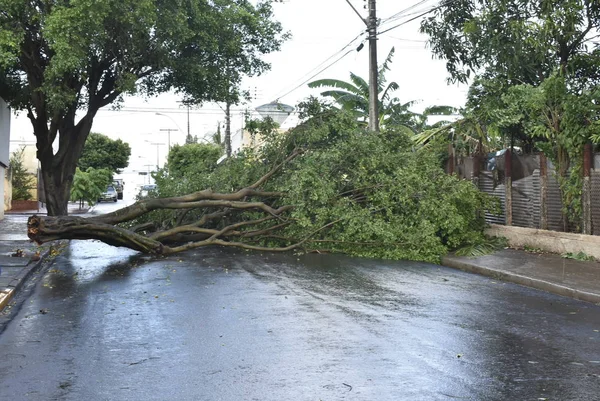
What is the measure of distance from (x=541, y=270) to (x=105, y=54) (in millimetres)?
16700

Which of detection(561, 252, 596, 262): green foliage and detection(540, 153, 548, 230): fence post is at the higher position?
detection(540, 153, 548, 230): fence post

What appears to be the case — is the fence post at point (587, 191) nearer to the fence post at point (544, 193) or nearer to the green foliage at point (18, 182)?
the fence post at point (544, 193)

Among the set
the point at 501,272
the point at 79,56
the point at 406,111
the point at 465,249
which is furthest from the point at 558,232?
the point at 406,111

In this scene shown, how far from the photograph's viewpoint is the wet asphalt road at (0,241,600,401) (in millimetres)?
5730

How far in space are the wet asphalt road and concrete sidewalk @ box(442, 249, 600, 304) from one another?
370 millimetres

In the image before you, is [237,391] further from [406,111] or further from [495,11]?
[406,111]

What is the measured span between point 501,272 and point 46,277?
27.3 ft

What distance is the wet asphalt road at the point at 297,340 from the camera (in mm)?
5730

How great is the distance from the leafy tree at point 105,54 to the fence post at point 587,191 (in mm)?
13423

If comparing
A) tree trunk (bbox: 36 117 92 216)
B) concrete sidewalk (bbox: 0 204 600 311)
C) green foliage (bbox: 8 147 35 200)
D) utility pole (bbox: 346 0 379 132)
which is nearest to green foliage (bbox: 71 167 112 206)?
green foliage (bbox: 8 147 35 200)

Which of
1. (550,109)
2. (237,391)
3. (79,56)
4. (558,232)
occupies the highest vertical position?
(79,56)

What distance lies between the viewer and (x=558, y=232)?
1550 centimetres

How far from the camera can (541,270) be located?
42.2 feet

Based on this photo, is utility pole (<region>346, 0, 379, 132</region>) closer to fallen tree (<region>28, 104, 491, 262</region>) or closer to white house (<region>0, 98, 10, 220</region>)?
fallen tree (<region>28, 104, 491, 262</region>)
